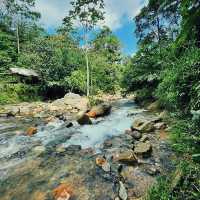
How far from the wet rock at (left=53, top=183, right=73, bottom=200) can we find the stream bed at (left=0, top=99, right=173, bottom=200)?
0.09 metres

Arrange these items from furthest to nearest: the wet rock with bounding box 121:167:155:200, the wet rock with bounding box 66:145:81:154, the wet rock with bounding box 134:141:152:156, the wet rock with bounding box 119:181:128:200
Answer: the wet rock with bounding box 66:145:81:154
the wet rock with bounding box 134:141:152:156
the wet rock with bounding box 121:167:155:200
the wet rock with bounding box 119:181:128:200

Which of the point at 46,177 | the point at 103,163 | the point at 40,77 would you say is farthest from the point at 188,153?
the point at 40,77

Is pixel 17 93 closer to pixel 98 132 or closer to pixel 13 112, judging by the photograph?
pixel 13 112

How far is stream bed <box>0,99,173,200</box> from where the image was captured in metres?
4.62

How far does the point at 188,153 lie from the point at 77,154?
3.60 m

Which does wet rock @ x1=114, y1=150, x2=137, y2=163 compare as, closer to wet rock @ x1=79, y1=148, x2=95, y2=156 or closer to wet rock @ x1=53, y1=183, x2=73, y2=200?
wet rock @ x1=79, y1=148, x2=95, y2=156

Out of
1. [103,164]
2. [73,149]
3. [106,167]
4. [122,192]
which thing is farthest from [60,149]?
[122,192]

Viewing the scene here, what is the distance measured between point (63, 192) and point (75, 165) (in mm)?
1392

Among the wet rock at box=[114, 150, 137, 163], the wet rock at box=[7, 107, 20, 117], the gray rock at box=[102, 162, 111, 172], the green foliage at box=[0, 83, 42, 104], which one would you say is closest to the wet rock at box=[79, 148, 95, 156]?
the wet rock at box=[114, 150, 137, 163]

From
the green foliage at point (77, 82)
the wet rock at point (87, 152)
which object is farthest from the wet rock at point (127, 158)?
the green foliage at point (77, 82)

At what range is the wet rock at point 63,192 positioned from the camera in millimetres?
4332

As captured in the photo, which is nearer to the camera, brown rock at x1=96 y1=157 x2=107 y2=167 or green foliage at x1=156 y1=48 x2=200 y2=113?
green foliage at x1=156 y1=48 x2=200 y2=113

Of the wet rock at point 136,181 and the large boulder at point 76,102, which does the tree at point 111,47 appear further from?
the wet rock at point 136,181

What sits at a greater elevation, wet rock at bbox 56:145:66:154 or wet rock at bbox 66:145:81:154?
wet rock at bbox 66:145:81:154
